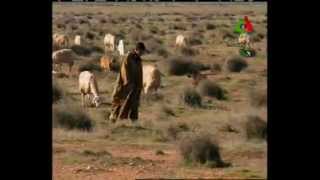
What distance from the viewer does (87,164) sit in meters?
10.3

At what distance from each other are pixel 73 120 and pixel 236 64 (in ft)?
34.3

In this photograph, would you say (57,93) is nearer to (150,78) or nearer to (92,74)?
(92,74)

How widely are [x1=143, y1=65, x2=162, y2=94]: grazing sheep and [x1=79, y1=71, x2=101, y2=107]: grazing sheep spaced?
1.47m

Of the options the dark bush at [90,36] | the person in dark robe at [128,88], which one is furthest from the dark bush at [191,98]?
the dark bush at [90,36]

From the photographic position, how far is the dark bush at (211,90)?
17.1 meters

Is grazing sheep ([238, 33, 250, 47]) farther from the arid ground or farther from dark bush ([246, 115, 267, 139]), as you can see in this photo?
dark bush ([246, 115, 267, 139])

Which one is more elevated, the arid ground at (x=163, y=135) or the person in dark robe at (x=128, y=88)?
the person in dark robe at (x=128, y=88)

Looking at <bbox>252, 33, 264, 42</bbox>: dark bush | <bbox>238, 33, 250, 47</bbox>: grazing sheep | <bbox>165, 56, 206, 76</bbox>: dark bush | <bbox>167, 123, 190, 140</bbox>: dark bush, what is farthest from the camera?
Answer: <bbox>252, 33, 264, 42</bbox>: dark bush

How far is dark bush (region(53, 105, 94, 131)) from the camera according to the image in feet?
42.8

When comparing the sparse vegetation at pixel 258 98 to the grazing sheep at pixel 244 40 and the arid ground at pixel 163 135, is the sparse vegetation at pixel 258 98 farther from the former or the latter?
the grazing sheep at pixel 244 40

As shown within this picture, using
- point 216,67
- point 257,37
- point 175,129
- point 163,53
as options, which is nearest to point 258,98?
point 175,129

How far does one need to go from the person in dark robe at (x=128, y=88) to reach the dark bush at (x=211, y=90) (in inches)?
166

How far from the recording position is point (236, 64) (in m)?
22.5

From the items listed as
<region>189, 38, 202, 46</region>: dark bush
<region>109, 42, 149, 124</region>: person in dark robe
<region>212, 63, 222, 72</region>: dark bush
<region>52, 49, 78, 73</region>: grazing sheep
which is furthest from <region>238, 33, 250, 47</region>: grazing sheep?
<region>109, 42, 149, 124</region>: person in dark robe
